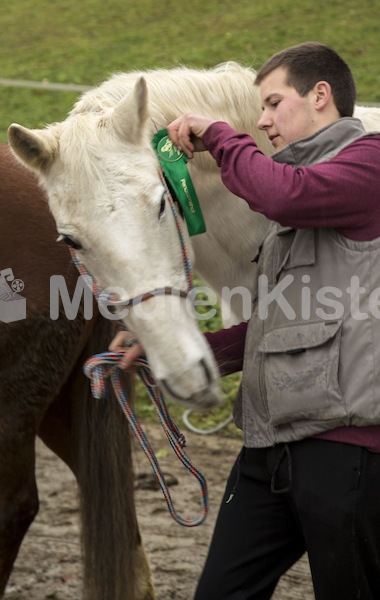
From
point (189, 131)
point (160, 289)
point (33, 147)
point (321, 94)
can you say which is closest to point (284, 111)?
point (321, 94)

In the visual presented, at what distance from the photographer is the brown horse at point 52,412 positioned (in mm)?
2324

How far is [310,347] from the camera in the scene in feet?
5.37

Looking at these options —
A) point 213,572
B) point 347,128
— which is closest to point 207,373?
point 213,572

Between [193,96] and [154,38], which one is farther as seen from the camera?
[154,38]

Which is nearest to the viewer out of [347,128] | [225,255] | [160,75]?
[347,128]

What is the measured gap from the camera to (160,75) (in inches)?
86.0

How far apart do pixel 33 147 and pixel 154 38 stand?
11.0m

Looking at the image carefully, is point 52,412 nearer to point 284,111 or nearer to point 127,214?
point 127,214

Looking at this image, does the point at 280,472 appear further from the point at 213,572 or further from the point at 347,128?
the point at 347,128

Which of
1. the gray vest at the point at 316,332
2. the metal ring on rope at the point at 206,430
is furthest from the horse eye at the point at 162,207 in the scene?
the metal ring on rope at the point at 206,430

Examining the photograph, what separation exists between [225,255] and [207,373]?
2.33 ft

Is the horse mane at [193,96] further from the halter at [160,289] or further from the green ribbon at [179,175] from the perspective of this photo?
the halter at [160,289]

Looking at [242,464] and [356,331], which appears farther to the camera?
[242,464]

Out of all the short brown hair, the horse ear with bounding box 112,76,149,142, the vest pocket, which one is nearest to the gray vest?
the vest pocket
